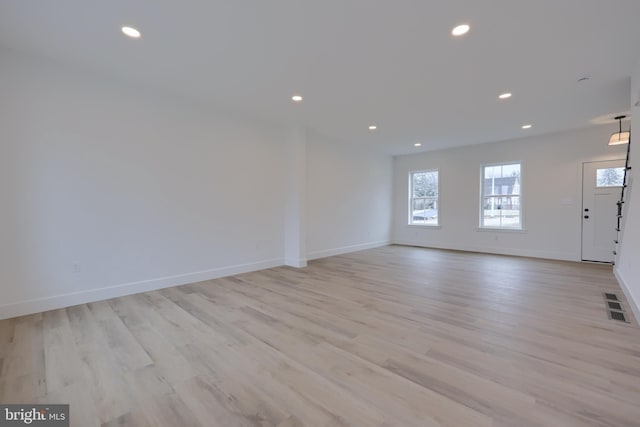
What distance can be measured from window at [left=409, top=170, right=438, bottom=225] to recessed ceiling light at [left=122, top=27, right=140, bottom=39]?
24.1 ft

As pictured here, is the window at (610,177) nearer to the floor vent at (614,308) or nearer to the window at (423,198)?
the floor vent at (614,308)

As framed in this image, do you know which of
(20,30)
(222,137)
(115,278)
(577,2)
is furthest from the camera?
(222,137)

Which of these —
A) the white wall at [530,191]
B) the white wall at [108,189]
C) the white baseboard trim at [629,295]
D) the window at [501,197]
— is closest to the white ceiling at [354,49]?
the white wall at [108,189]

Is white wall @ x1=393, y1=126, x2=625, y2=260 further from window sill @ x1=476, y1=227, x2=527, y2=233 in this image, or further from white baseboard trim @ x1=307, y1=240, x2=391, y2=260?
white baseboard trim @ x1=307, y1=240, x2=391, y2=260

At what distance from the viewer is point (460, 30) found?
8.27ft

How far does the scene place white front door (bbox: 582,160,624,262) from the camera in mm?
5441

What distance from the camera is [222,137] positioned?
4641mm

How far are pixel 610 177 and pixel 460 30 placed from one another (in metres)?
5.49

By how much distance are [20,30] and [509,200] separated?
867cm

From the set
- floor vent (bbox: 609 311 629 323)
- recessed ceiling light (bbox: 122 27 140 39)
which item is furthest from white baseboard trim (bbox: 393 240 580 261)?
recessed ceiling light (bbox: 122 27 140 39)

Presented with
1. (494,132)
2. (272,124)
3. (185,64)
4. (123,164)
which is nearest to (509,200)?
(494,132)

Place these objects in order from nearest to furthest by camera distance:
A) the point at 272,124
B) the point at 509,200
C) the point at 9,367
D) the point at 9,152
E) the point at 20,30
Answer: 1. the point at 9,367
2. the point at 20,30
3. the point at 9,152
4. the point at 272,124
5. the point at 509,200

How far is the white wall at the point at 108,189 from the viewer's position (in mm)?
2961

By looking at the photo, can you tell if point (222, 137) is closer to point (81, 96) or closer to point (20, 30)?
point (81, 96)
